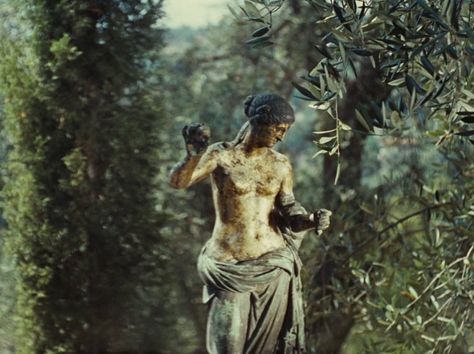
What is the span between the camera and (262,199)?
3965 mm

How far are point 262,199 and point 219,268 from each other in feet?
1.07

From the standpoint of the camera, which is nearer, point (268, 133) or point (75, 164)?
point (268, 133)

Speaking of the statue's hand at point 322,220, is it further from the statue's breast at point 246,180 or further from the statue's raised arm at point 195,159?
the statue's raised arm at point 195,159

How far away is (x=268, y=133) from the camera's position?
12.8ft

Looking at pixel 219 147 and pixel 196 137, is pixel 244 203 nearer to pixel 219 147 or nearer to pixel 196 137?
pixel 219 147

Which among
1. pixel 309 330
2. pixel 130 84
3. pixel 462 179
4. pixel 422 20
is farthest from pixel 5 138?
pixel 422 20

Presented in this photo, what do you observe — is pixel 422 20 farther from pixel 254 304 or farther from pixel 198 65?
pixel 198 65

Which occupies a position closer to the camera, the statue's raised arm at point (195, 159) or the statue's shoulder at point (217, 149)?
the statue's raised arm at point (195, 159)

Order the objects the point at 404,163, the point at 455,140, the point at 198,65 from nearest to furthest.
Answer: the point at 455,140 < the point at 404,163 < the point at 198,65

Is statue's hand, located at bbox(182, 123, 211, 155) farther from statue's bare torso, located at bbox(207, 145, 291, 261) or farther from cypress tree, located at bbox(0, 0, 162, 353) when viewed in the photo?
cypress tree, located at bbox(0, 0, 162, 353)

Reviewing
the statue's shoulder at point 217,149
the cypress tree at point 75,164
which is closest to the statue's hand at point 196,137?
the statue's shoulder at point 217,149

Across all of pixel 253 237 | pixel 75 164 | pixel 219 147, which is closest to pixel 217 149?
pixel 219 147

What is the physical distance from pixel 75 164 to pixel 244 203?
7.41 ft

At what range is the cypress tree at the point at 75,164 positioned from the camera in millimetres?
5965
